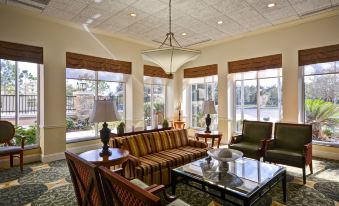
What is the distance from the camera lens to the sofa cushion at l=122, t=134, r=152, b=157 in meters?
3.32

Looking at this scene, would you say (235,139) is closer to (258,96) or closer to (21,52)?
(258,96)

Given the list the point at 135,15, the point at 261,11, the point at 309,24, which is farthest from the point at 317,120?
the point at 135,15

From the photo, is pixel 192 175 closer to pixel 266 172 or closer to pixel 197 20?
pixel 266 172

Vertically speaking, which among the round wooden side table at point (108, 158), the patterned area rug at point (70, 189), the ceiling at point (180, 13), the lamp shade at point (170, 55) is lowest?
the patterned area rug at point (70, 189)

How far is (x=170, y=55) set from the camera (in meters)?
3.11

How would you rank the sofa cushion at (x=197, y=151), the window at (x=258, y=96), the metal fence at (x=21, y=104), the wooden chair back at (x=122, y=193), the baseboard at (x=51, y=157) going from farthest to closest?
the window at (x=258, y=96)
the baseboard at (x=51, y=157)
the metal fence at (x=21, y=104)
the sofa cushion at (x=197, y=151)
the wooden chair back at (x=122, y=193)

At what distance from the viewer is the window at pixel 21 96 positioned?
4.13 meters

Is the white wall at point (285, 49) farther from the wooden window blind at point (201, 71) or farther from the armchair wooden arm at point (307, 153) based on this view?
the armchair wooden arm at point (307, 153)

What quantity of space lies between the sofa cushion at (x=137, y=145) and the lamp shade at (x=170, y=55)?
1.33 m

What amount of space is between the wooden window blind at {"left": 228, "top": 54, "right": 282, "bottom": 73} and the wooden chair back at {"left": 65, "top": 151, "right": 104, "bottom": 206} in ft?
16.6

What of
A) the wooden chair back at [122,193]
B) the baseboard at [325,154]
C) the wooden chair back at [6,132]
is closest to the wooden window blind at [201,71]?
the baseboard at [325,154]

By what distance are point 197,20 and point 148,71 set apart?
2635 millimetres

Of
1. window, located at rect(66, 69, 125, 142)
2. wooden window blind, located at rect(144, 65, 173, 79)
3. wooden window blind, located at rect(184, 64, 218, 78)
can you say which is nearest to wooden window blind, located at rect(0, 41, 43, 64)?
window, located at rect(66, 69, 125, 142)

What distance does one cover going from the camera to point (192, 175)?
2.55 meters
